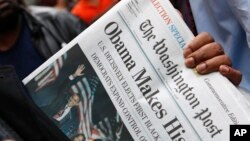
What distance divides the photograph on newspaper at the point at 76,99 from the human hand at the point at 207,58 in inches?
7.2

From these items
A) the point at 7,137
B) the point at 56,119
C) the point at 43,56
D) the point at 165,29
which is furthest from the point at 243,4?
the point at 43,56

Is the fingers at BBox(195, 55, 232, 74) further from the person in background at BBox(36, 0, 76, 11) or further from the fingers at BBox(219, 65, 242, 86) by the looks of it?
the person in background at BBox(36, 0, 76, 11)

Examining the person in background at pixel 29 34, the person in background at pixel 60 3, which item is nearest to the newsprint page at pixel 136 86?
the person in background at pixel 29 34

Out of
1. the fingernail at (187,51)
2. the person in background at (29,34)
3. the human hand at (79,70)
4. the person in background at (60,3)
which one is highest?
the person in background at (60,3)

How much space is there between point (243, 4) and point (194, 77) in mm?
229

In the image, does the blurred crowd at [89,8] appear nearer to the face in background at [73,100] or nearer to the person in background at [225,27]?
the person in background at [225,27]

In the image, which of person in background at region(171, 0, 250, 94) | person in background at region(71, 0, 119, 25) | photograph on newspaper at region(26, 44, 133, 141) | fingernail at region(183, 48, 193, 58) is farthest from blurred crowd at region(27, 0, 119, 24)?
fingernail at region(183, 48, 193, 58)

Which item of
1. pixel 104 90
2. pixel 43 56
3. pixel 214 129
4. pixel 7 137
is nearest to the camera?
pixel 7 137

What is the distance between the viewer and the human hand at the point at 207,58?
46.3 inches

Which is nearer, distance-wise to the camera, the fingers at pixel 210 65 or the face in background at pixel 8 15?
the fingers at pixel 210 65

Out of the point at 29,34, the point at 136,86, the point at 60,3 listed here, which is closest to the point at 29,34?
the point at 29,34

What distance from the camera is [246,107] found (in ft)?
3.67

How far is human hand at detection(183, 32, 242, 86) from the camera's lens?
1.18 meters

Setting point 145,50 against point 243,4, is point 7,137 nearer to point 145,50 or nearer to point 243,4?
point 145,50
